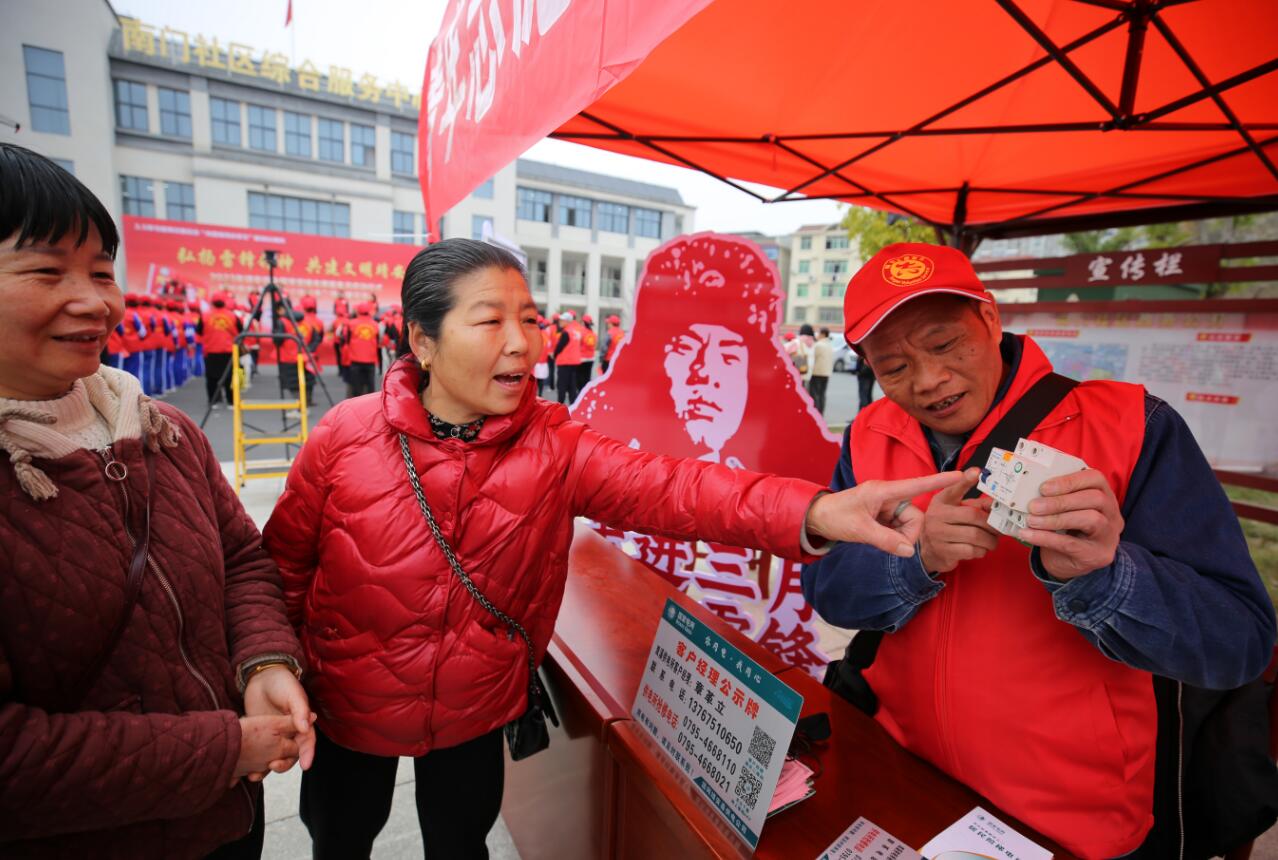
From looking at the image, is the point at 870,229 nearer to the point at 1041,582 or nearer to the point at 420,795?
the point at 1041,582

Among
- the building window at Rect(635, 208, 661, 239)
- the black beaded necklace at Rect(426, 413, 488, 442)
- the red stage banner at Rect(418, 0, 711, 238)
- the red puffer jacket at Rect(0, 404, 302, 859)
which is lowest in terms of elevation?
the red puffer jacket at Rect(0, 404, 302, 859)

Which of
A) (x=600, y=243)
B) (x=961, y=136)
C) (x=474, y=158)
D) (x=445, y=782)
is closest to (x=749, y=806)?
(x=445, y=782)

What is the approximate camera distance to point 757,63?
196 cm

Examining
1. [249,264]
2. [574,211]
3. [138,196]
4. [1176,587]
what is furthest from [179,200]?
[1176,587]

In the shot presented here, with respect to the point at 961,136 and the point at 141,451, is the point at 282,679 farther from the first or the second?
the point at 961,136

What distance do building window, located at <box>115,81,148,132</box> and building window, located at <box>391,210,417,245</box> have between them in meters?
8.89

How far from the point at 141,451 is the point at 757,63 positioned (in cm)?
203

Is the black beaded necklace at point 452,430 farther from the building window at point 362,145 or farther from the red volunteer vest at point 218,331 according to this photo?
the building window at point 362,145

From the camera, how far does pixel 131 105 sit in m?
21.7

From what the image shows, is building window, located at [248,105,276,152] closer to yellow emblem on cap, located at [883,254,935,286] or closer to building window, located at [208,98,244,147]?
building window, located at [208,98,244,147]

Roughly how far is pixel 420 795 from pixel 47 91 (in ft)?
93.8

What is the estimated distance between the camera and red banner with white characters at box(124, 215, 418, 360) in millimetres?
16219

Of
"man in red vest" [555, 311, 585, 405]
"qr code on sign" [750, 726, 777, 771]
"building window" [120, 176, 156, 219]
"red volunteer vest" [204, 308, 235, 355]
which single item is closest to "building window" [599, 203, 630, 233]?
"building window" [120, 176, 156, 219]

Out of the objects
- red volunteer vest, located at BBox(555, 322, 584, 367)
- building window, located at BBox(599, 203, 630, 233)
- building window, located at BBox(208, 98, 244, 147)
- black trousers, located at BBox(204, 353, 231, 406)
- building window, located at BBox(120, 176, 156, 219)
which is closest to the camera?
black trousers, located at BBox(204, 353, 231, 406)
